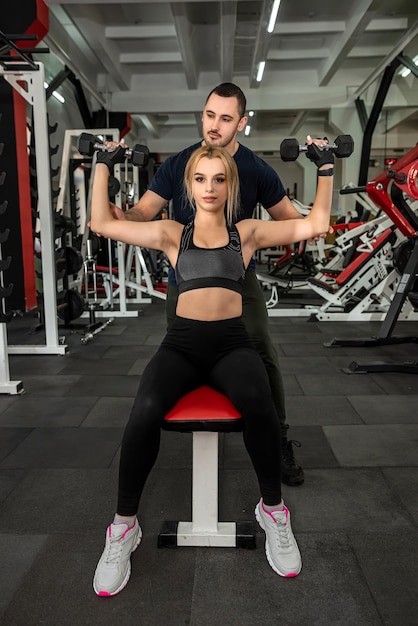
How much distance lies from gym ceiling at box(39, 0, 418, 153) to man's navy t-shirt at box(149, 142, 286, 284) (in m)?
4.20

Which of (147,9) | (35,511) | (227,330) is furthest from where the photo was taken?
(147,9)

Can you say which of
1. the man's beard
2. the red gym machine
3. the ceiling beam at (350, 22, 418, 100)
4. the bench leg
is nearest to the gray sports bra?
the man's beard

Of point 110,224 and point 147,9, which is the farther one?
point 147,9

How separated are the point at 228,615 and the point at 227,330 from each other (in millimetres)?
726

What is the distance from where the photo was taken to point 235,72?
8.70m

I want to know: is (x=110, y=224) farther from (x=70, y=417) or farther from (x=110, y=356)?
(x=110, y=356)

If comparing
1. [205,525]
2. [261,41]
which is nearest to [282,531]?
[205,525]

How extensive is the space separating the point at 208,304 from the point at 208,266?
11 cm

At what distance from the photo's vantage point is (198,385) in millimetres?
1498

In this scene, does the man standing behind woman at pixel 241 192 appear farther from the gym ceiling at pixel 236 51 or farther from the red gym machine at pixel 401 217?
the gym ceiling at pixel 236 51

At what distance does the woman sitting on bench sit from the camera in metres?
1.37

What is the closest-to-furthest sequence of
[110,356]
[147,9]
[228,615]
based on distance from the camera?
[228,615], [110,356], [147,9]

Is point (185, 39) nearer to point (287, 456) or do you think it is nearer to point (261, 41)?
point (261, 41)

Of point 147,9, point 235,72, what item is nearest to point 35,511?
point 147,9
